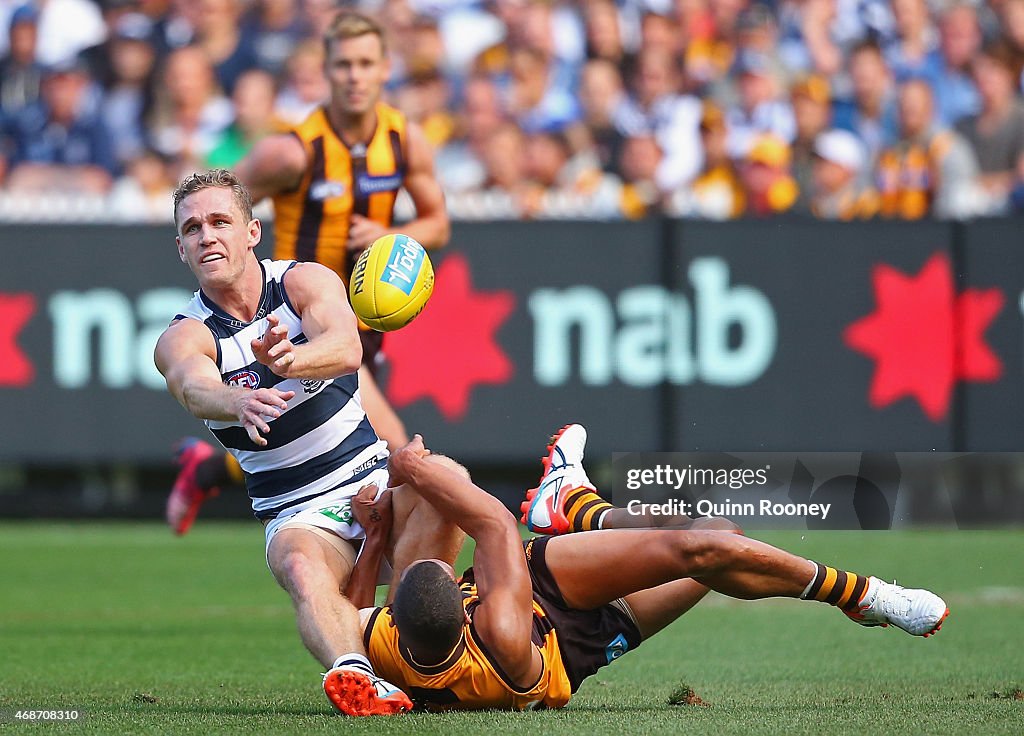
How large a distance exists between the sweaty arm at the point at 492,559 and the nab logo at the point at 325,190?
3442mm

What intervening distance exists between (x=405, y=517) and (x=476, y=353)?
6658mm

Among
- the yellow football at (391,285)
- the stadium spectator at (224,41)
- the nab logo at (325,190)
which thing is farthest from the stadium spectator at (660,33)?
the yellow football at (391,285)

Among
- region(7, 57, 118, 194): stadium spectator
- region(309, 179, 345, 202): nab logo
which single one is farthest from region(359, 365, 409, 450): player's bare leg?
region(7, 57, 118, 194): stadium spectator

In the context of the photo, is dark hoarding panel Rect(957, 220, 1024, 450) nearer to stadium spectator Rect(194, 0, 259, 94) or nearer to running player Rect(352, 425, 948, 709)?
stadium spectator Rect(194, 0, 259, 94)

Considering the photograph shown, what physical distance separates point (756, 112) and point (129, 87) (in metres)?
5.66

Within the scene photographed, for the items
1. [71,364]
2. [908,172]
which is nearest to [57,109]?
[71,364]

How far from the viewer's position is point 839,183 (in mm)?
14148

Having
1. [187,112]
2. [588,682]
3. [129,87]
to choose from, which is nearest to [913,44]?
[187,112]

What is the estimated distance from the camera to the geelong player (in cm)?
622

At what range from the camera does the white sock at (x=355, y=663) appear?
5.84 meters

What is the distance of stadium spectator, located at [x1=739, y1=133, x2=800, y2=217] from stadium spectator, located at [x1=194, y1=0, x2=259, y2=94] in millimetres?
4729

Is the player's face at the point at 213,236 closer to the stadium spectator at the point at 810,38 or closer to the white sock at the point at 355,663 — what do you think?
the white sock at the point at 355,663

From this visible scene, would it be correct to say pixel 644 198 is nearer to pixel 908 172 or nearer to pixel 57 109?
pixel 908 172

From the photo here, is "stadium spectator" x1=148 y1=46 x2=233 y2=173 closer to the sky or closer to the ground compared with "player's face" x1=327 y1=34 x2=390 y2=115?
closer to the sky
